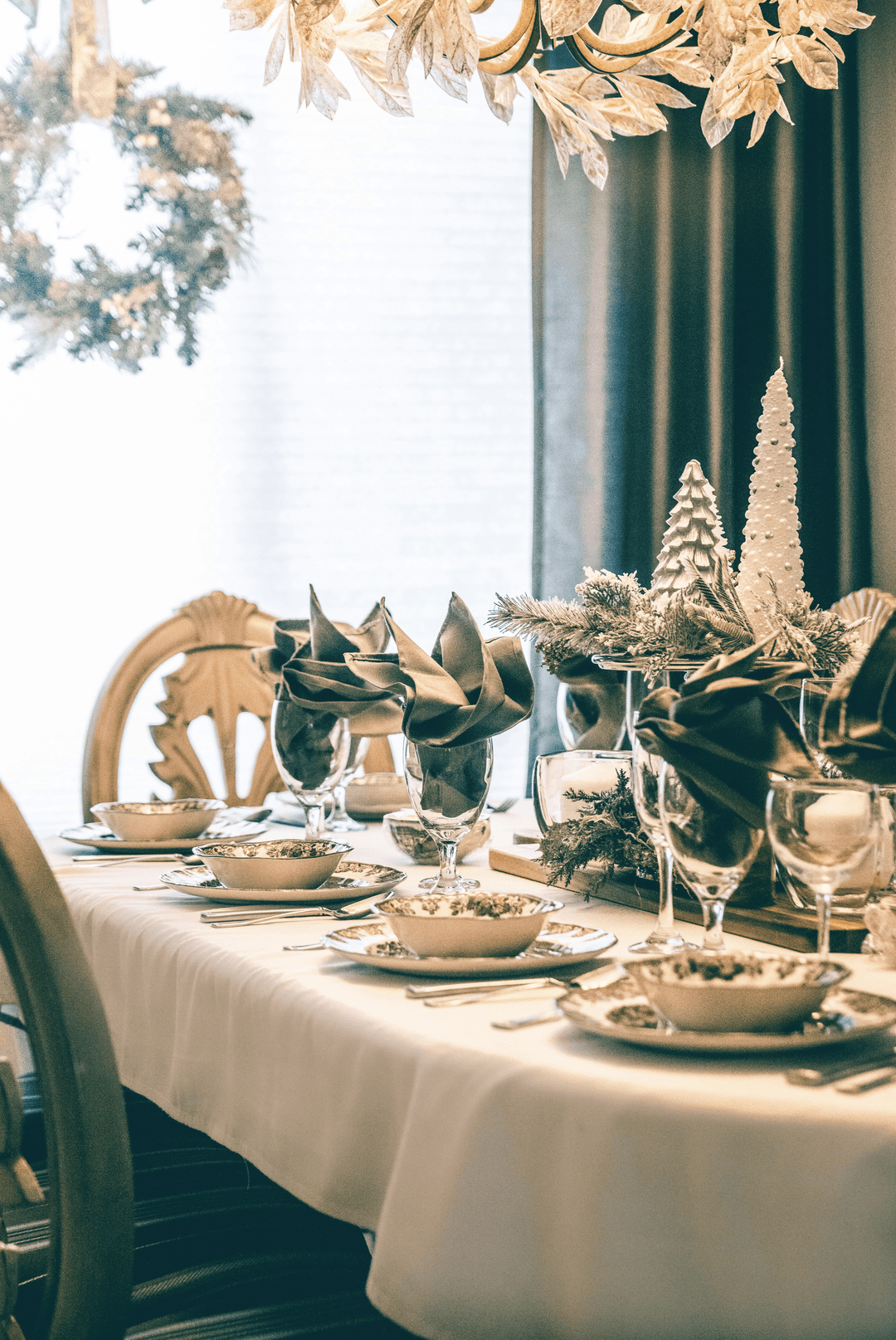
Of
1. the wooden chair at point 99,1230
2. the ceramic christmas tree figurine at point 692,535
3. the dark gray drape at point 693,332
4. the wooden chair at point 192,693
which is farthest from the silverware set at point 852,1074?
the dark gray drape at point 693,332

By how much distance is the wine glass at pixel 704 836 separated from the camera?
2.89 feet

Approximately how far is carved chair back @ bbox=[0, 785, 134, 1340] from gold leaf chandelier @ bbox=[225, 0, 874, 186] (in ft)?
2.86

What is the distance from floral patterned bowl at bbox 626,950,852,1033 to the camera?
0.71 metres

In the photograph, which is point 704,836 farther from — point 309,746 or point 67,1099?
point 309,746

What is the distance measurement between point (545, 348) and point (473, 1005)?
7.48 feet

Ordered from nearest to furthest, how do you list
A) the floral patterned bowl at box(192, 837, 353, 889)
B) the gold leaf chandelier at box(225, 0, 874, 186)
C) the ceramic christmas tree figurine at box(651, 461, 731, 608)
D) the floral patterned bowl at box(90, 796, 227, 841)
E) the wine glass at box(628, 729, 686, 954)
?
1. the wine glass at box(628, 729, 686, 954)
2. the floral patterned bowl at box(192, 837, 353, 889)
3. the ceramic christmas tree figurine at box(651, 461, 731, 608)
4. the gold leaf chandelier at box(225, 0, 874, 186)
5. the floral patterned bowl at box(90, 796, 227, 841)

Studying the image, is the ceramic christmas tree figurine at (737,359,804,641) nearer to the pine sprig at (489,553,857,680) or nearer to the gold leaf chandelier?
the pine sprig at (489,553,857,680)

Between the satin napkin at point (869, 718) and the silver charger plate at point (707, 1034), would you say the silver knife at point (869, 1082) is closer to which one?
the silver charger plate at point (707, 1034)

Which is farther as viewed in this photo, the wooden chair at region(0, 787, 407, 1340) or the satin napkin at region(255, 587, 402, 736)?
the satin napkin at region(255, 587, 402, 736)

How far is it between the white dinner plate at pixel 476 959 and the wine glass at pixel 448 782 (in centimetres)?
15

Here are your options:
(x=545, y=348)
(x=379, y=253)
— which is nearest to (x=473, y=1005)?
(x=545, y=348)

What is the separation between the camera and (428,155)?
3.06m

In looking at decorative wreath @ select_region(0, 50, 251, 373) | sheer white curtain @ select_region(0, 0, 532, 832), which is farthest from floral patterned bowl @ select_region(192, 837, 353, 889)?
decorative wreath @ select_region(0, 50, 251, 373)

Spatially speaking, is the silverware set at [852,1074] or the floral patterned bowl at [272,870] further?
the floral patterned bowl at [272,870]
